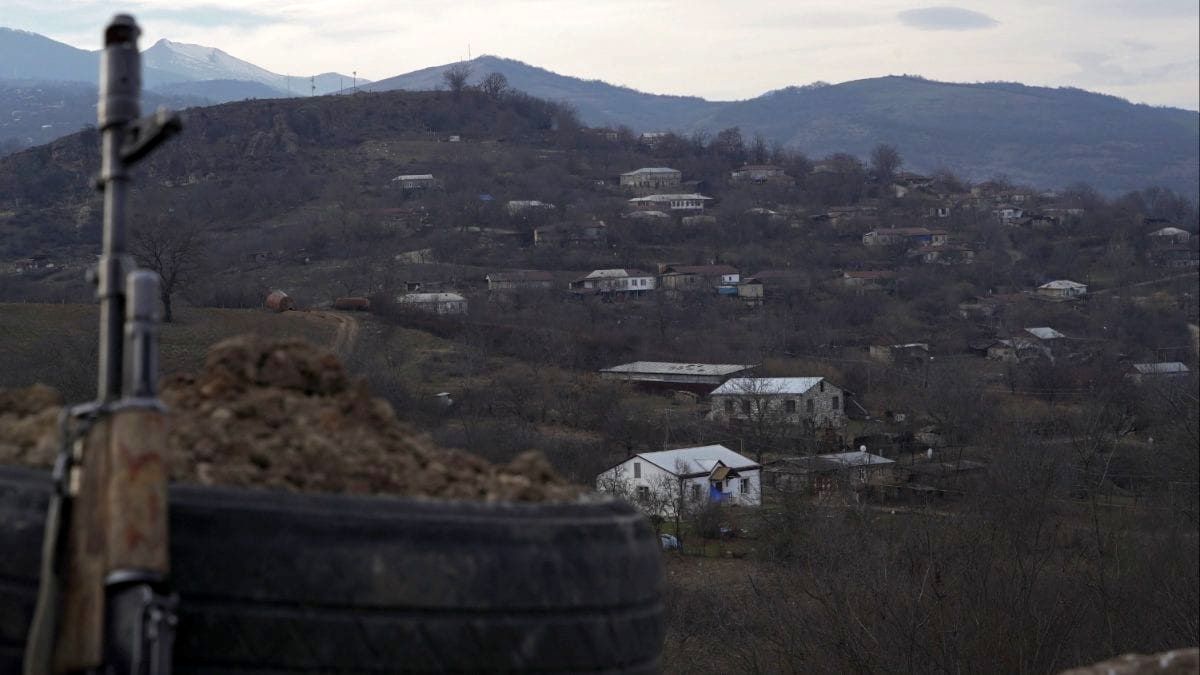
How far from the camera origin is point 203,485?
2.32 meters

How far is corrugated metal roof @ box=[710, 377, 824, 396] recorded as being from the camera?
38.4 metres

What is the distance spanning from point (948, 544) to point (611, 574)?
15.0 m

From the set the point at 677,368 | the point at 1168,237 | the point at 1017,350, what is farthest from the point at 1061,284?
the point at 677,368

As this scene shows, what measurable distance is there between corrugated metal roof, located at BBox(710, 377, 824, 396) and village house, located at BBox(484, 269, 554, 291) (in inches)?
693

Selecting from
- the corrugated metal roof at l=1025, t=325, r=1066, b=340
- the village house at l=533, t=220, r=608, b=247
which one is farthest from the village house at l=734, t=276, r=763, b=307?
the village house at l=533, t=220, r=608, b=247

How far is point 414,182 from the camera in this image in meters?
80.2

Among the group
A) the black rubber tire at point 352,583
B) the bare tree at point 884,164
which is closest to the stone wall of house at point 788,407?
the black rubber tire at point 352,583

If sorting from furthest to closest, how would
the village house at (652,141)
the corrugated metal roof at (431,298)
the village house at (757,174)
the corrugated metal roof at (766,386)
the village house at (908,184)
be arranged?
the village house at (652,141) < the village house at (908,184) < the village house at (757,174) < the corrugated metal roof at (431,298) < the corrugated metal roof at (766,386)

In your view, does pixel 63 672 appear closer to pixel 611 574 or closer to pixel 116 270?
pixel 116 270

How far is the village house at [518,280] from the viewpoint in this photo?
5569cm

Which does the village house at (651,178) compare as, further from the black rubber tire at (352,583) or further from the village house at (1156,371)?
the black rubber tire at (352,583)

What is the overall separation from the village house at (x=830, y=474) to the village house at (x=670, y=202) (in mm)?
50972

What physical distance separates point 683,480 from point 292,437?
24416mm

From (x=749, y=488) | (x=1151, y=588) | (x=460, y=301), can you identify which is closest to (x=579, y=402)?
(x=749, y=488)
